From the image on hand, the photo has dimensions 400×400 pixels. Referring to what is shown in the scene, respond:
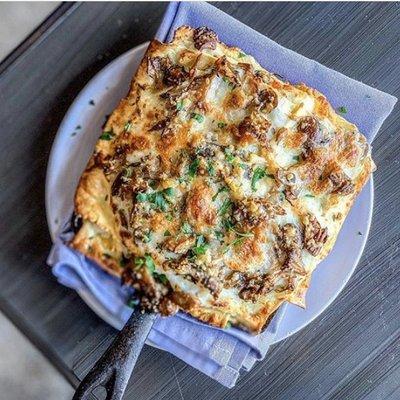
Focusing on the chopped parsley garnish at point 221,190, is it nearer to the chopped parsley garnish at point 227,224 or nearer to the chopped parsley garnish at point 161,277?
the chopped parsley garnish at point 227,224

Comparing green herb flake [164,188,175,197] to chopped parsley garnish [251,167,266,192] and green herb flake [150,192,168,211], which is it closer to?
green herb flake [150,192,168,211]

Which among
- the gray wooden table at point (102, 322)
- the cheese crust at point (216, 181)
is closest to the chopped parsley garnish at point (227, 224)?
the cheese crust at point (216, 181)

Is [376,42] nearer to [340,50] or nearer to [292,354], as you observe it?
[340,50]

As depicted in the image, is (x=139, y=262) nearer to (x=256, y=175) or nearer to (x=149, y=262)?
(x=149, y=262)

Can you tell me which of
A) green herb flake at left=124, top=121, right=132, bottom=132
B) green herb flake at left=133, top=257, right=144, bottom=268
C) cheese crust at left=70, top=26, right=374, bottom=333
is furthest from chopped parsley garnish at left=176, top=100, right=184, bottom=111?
green herb flake at left=133, top=257, right=144, bottom=268

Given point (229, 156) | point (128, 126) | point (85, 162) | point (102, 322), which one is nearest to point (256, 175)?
point (229, 156)

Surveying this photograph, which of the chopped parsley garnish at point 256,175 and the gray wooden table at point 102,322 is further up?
the chopped parsley garnish at point 256,175
